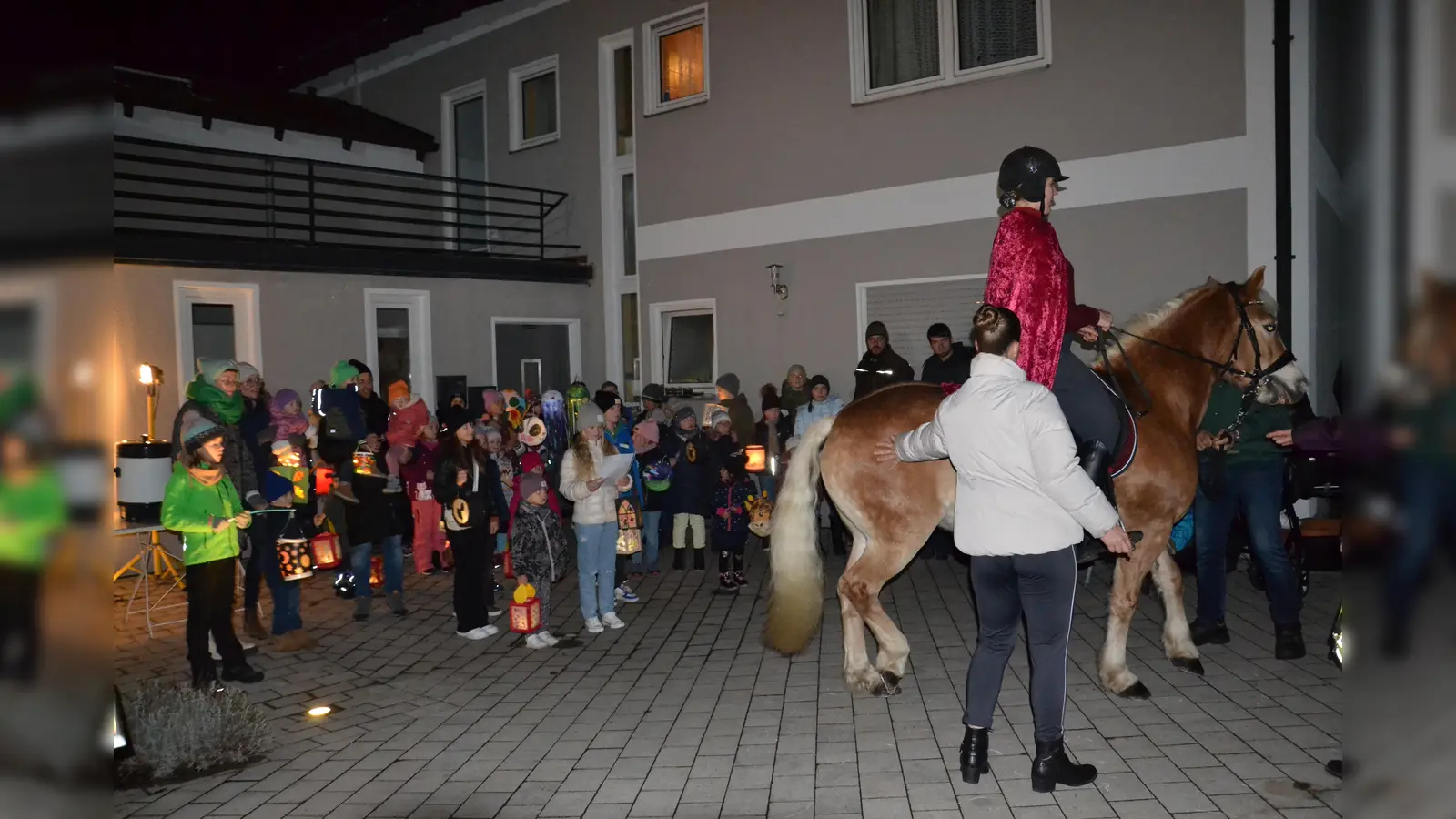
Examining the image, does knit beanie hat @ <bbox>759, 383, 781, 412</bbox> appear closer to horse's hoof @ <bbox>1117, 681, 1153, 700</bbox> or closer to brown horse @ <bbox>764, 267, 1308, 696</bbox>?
brown horse @ <bbox>764, 267, 1308, 696</bbox>

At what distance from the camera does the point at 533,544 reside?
23.9ft

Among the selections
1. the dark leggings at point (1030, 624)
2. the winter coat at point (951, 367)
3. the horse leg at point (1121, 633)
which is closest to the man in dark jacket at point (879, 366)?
the winter coat at point (951, 367)

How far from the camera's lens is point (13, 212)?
2.43ft

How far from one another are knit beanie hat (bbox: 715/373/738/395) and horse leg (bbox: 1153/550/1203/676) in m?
7.23

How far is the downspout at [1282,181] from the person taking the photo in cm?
898

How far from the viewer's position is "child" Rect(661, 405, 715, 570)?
9.55 metres

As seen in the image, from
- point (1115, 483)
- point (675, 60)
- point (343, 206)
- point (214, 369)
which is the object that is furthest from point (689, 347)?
point (1115, 483)

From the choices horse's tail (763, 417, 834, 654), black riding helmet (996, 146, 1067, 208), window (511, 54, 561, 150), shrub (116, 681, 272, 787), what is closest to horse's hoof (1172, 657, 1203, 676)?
horse's tail (763, 417, 834, 654)

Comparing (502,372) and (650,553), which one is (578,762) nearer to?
(650,553)

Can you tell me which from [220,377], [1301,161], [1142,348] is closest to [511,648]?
[220,377]

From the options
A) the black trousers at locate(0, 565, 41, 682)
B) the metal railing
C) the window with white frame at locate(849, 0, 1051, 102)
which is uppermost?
the window with white frame at locate(849, 0, 1051, 102)

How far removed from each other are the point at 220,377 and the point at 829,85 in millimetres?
8231

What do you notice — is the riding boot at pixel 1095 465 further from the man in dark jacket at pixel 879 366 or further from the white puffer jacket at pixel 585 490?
the man in dark jacket at pixel 879 366

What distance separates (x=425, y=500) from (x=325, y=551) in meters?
1.05
